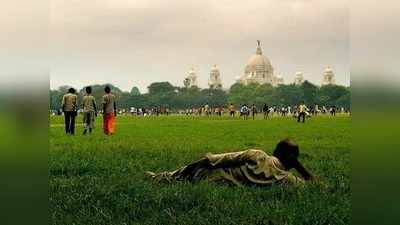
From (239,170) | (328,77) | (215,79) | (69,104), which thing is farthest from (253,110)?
(69,104)

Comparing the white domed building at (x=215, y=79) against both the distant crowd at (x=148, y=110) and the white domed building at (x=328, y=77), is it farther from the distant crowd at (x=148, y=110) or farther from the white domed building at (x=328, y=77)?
the white domed building at (x=328, y=77)

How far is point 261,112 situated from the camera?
812 centimetres

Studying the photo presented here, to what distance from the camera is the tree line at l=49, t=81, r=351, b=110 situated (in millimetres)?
7098

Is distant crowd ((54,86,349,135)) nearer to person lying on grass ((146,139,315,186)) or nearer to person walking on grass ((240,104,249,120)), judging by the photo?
person walking on grass ((240,104,249,120))

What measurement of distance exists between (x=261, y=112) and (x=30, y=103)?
131 inches

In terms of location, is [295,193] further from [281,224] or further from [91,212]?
[91,212]

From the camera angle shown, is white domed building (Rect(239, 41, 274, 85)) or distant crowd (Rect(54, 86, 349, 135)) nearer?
white domed building (Rect(239, 41, 274, 85))

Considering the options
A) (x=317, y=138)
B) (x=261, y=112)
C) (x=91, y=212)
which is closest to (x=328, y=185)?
(x=317, y=138)

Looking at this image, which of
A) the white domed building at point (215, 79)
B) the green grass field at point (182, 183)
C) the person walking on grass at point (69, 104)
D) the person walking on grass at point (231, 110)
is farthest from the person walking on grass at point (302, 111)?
the person walking on grass at point (69, 104)

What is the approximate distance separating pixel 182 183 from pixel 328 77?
1.86 metres

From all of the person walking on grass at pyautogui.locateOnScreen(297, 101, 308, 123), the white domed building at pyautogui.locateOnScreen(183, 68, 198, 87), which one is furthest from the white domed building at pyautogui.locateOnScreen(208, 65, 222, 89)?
the person walking on grass at pyautogui.locateOnScreen(297, 101, 308, 123)

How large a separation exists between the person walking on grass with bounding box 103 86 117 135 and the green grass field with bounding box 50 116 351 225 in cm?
13

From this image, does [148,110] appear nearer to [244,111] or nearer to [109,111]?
[109,111]

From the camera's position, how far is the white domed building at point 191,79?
7.08m
